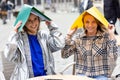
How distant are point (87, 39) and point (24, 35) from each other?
74 centimetres

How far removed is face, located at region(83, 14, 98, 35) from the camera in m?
4.58

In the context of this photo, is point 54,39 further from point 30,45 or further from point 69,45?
point 30,45

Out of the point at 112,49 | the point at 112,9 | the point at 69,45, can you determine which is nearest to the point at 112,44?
the point at 112,49

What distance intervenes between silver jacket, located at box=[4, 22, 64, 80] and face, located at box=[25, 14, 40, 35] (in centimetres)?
8

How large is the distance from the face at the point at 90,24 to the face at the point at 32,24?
55 centimetres

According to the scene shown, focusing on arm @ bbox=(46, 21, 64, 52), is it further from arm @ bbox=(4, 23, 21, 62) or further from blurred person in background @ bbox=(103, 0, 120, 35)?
blurred person in background @ bbox=(103, 0, 120, 35)

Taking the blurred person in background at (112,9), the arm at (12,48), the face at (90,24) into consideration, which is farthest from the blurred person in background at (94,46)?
the blurred person in background at (112,9)

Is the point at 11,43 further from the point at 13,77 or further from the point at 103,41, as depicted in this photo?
the point at 103,41

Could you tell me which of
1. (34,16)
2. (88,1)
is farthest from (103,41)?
(88,1)

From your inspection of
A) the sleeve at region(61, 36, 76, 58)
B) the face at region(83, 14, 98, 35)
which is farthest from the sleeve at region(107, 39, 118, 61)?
the sleeve at region(61, 36, 76, 58)

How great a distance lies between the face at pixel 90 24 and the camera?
180 inches

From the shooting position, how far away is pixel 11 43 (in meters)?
4.34

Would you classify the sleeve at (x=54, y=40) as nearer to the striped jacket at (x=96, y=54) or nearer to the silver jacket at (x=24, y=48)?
the silver jacket at (x=24, y=48)

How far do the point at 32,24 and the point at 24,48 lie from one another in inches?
11.2
